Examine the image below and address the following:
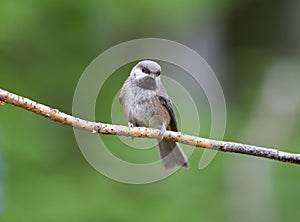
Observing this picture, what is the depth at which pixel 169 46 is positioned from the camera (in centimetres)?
710

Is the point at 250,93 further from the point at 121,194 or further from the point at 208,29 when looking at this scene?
the point at 121,194

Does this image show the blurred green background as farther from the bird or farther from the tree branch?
the tree branch

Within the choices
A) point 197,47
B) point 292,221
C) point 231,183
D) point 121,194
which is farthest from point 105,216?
point 197,47

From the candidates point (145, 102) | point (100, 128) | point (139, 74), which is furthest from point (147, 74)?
point (100, 128)

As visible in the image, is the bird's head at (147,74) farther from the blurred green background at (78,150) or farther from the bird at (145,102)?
the blurred green background at (78,150)

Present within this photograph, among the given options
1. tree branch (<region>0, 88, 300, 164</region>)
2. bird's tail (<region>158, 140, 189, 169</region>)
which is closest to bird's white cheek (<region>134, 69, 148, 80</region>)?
bird's tail (<region>158, 140, 189, 169</region>)

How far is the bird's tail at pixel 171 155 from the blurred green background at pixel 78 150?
1.97 m

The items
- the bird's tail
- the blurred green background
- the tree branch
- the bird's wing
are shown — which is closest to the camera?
the tree branch

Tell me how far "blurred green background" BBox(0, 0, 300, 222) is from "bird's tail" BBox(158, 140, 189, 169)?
1973 millimetres

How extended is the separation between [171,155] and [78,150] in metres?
2.85

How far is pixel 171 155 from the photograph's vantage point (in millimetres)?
3936

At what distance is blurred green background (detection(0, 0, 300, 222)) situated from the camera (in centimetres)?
600

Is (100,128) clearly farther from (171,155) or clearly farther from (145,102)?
(171,155)

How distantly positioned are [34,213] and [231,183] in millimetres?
→ 2189
